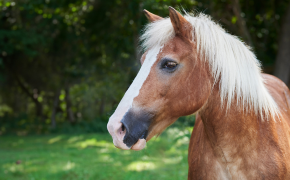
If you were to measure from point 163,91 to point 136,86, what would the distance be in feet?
0.58

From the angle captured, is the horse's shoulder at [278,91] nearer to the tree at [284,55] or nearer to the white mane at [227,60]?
the white mane at [227,60]

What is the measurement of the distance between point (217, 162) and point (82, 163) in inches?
196

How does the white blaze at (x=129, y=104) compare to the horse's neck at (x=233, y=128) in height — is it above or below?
above

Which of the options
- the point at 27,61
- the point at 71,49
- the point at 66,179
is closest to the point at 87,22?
the point at 71,49

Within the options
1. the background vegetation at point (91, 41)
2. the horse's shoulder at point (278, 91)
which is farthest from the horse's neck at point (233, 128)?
the background vegetation at point (91, 41)

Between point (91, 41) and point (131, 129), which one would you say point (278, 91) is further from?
point (91, 41)

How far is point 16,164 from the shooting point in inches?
247

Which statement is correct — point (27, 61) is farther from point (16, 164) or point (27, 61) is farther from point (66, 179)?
point (66, 179)

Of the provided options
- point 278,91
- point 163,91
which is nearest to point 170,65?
point 163,91

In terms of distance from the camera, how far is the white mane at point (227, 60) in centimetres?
175

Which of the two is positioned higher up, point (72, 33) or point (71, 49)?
point (72, 33)

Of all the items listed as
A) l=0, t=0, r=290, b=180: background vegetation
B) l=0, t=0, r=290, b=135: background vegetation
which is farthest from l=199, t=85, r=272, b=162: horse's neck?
l=0, t=0, r=290, b=135: background vegetation

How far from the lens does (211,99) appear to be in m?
1.82

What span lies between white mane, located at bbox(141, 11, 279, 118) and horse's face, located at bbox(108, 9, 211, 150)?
0.20ft
